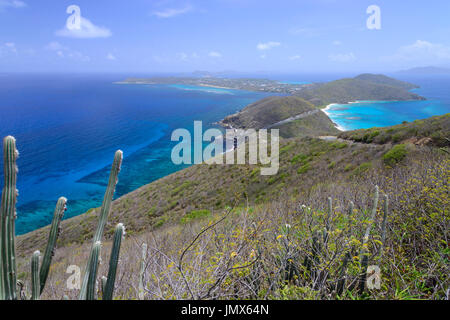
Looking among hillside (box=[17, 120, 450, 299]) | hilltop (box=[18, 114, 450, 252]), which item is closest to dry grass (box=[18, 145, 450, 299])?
hillside (box=[17, 120, 450, 299])

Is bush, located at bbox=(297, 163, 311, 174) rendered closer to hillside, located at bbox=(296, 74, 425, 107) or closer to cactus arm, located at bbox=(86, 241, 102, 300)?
cactus arm, located at bbox=(86, 241, 102, 300)

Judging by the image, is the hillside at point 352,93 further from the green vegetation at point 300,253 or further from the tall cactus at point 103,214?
the tall cactus at point 103,214

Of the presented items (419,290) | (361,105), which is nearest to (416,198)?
(419,290)

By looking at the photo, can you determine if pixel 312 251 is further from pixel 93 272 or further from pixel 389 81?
pixel 389 81

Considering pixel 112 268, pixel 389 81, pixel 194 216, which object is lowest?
pixel 194 216

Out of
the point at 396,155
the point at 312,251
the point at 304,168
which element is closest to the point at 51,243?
the point at 312,251
